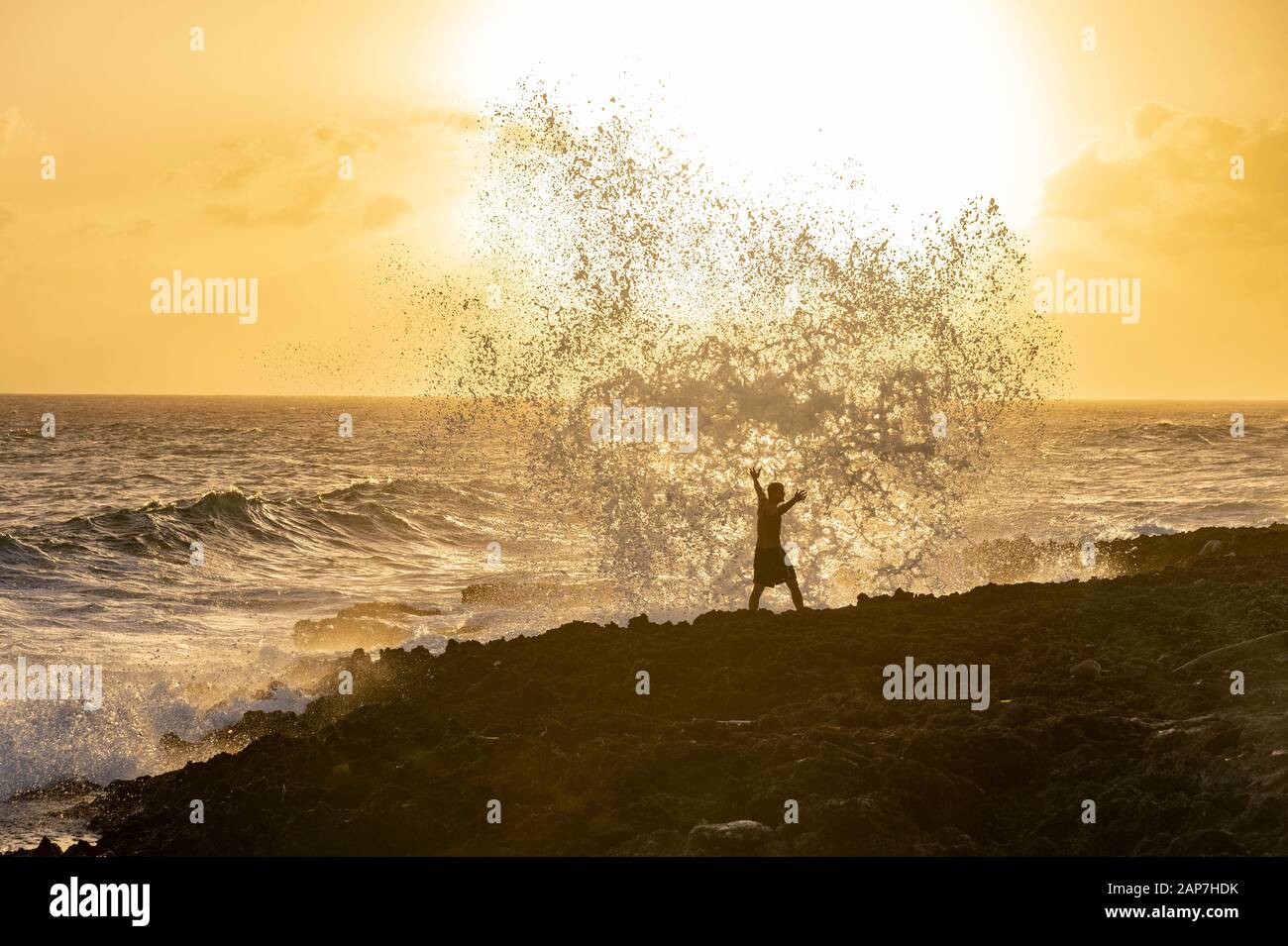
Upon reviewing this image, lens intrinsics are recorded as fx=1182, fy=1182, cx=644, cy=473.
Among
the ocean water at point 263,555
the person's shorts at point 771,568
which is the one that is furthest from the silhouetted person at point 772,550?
the ocean water at point 263,555

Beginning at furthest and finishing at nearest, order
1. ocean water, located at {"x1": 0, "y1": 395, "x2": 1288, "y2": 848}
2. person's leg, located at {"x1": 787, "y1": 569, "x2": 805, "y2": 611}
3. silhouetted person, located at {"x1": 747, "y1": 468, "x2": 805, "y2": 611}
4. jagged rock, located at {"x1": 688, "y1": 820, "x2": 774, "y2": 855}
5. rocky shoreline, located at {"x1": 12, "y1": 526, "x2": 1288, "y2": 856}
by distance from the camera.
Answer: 1. person's leg, located at {"x1": 787, "y1": 569, "x2": 805, "y2": 611}
2. silhouetted person, located at {"x1": 747, "y1": 468, "x2": 805, "y2": 611}
3. ocean water, located at {"x1": 0, "y1": 395, "x2": 1288, "y2": 848}
4. rocky shoreline, located at {"x1": 12, "y1": 526, "x2": 1288, "y2": 856}
5. jagged rock, located at {"x1": 688, "y1": 820, "x2": 774, "y2": 855}

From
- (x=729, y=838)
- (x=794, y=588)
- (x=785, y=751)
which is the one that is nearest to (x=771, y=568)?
(x=794, y=588)

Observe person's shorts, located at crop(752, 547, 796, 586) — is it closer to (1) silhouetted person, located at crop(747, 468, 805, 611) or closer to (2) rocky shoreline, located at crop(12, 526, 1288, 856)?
(1) silhouetted person, located at crop(747, 468, 805, 611)

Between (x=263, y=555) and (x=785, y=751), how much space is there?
2047 cm

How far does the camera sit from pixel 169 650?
15.8 metres

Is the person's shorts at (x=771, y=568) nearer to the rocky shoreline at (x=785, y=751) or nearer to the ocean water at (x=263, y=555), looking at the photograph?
the rocky shoreline at (x=785, y=751)

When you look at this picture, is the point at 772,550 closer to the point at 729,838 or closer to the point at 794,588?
the point at 794,588

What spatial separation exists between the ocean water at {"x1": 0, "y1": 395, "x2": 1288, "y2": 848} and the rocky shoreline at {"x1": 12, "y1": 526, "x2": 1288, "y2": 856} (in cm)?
157

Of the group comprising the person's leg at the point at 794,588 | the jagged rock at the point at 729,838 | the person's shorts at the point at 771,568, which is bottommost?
the jagged rock at the point at 729,838

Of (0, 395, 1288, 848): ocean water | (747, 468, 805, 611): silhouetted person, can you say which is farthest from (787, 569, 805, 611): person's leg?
(0, 395, 1288, 848): ocean water

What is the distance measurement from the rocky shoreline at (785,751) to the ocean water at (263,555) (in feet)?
5.16

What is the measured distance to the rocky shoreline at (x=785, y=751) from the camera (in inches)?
252

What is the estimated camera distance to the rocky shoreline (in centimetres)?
640
